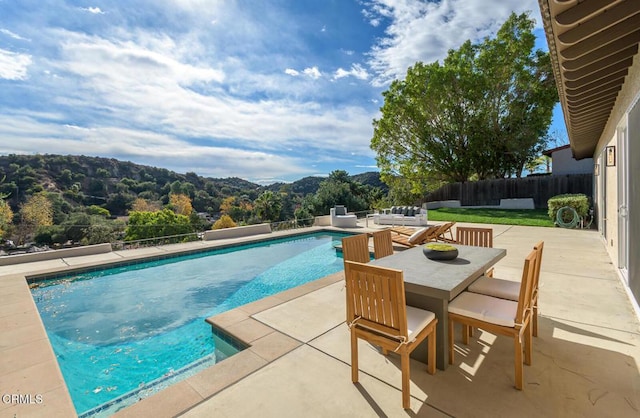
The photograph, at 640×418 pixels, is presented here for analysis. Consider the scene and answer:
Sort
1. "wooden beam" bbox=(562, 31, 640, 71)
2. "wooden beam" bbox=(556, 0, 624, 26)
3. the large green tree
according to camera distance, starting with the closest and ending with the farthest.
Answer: "wooden beam" bbox=(556, 0, 624, 26) → "wooden beam" bbox=(562, 31, 640, 71) → the large green tree

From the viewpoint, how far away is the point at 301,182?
53.8 metres

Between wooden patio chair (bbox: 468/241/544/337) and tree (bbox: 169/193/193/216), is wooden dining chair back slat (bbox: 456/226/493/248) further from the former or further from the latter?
tree (bbox: 169/193/193/216)

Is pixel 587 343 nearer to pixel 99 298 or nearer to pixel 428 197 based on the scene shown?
pixel 99 298

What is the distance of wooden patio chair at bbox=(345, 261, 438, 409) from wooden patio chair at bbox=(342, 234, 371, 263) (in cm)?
133

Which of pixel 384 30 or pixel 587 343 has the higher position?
pixel 384 30

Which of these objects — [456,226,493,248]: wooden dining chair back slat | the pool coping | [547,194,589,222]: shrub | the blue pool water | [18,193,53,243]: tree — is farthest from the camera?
[18,193,53,243]: tree

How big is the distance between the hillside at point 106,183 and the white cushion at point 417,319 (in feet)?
106

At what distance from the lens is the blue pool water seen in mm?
3154

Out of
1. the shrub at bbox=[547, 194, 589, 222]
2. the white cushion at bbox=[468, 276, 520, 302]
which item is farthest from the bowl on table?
the shrub at bbox=[547, 194, 589, 222]

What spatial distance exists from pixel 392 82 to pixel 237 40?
12.9m

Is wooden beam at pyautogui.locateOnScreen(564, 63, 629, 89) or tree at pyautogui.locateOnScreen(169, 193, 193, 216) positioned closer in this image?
wooden beam at pyautogui.locateOnScreen(564, 63, 629, 89)

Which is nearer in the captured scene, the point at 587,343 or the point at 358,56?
the point at 587,343

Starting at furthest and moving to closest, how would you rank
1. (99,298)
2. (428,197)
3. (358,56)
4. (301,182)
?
(301,182) → (428,197) → (358,56) → (99,298)

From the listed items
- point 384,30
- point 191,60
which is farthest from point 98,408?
point 384,30
